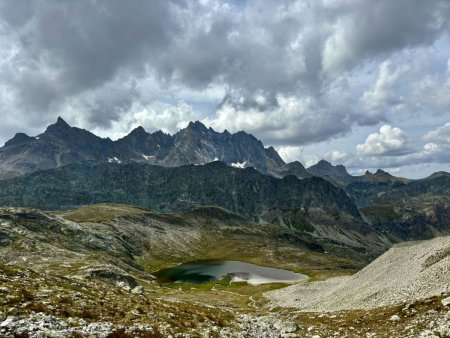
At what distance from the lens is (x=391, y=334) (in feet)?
106

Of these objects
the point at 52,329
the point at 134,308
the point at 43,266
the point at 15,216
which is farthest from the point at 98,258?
the point at 52,329

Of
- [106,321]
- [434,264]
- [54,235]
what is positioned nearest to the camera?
[106,321]

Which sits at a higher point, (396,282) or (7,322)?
(7,322)

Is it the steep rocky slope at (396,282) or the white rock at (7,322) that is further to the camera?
the steep rocky slope at (396,282)

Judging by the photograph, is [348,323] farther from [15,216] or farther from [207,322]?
[15,216]

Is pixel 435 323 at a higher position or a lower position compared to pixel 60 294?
lower

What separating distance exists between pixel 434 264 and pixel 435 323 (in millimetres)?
26291

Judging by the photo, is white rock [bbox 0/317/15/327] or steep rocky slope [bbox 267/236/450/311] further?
steep rocky slope [bbox 267/236/450/311]

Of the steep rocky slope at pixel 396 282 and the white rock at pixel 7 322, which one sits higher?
the white rock at pixel 7 322

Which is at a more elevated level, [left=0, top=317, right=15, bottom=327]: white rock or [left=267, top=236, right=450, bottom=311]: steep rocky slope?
[left=0, top=317, right=15, bottom=327]: white rock

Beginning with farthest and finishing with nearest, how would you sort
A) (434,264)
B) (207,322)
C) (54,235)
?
(54,235)
(434,264)
(207,322)

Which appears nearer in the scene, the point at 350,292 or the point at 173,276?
the point at 350,292

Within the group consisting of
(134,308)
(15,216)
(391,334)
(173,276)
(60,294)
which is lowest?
(173,276)

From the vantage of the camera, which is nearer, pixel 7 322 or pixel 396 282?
pixel 7 322
